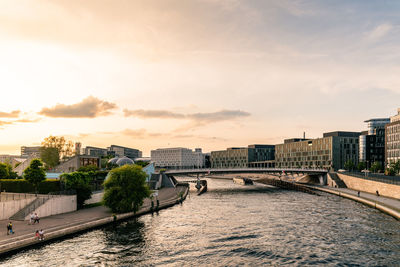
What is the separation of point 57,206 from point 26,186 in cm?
1727

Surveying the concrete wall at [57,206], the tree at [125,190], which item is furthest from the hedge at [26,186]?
the tree at [125,190]

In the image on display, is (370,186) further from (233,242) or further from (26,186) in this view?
(26,186)

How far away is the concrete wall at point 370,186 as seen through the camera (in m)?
87.4

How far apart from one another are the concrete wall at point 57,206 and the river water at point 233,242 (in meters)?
12.0

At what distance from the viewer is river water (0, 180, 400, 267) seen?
37906mm

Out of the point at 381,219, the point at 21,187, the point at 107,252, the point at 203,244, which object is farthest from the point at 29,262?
the point at 381,219

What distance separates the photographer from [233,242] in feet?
150

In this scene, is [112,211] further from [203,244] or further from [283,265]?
[283,265]

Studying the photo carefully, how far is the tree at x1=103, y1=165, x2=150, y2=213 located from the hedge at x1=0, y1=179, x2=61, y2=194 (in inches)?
487

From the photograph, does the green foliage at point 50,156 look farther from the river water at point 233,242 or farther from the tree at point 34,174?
the river water at point 233,242

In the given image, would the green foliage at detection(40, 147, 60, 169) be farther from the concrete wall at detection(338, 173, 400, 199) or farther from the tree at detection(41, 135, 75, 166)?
the concrete wall at detection(338, 173, 400, 199)

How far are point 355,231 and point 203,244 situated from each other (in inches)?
987

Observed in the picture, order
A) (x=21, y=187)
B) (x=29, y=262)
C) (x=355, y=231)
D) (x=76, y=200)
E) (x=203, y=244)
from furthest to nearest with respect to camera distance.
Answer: (x=21, y=187), (x=76, y=200), (x=355, y=231), (x=203, y=244), (x=29, y=262)

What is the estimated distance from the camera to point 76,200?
6588cm
